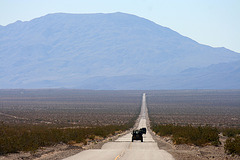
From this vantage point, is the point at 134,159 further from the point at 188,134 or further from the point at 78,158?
the point at 188,134

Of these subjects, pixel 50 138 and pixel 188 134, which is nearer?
pixel 50 138

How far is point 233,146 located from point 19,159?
11.9 m

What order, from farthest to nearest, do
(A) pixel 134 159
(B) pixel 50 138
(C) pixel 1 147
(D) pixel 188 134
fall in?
(D) pixel 188 134
(B) pixel 50 138
(C) pixel 1 147
(A) pixel 134 159

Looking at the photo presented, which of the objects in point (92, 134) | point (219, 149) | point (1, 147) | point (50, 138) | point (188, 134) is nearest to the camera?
point (1, 147)

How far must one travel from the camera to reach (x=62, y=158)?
22188 mm

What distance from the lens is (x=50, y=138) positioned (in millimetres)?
31062

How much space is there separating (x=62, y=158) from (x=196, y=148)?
11596 millimetres

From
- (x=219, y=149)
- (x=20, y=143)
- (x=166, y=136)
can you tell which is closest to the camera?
(x=20, y=143)

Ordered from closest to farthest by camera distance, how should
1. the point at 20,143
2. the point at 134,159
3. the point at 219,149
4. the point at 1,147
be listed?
the point at 134,159 < the point at 1,147 < the point at 20,143 < the point at 219,149

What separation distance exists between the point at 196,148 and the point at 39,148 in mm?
10779

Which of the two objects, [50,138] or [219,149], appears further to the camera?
[50,138]

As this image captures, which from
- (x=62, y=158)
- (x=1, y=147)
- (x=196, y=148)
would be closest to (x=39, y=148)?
(x=1, y=147)

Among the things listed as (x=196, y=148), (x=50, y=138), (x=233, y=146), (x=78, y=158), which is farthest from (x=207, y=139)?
(x=78, y=158)

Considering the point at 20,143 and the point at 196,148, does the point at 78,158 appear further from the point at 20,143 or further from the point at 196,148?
the point at 196,148
